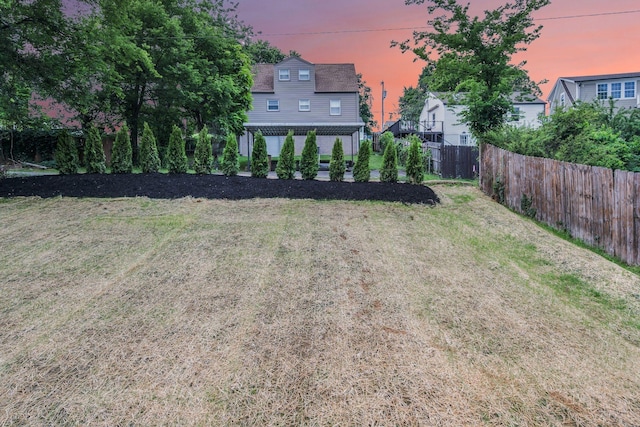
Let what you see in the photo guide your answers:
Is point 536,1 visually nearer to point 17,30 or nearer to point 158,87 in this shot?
point 158,87

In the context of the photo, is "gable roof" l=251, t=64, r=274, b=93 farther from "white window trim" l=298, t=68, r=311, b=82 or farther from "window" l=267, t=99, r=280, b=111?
"white window trim" l=298, t=68, r=311, b=82

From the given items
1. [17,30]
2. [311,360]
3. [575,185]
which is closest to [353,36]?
[17,30]

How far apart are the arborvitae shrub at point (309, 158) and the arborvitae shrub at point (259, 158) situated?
3.43 feet

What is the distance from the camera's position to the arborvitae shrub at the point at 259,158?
1148 cm

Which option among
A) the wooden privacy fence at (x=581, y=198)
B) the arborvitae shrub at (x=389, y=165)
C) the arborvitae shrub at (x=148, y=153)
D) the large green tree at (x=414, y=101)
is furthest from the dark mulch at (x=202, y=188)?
the large green tree at (x=414, y=101)

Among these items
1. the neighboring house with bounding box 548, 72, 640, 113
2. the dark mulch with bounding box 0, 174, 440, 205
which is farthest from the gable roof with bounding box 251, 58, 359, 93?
the dark mulch with bounding box 0, 174, 440, 205

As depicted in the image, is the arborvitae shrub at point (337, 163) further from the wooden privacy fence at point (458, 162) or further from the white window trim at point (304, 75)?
the white window trim at point (304, 75)

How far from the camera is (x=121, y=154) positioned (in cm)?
1147

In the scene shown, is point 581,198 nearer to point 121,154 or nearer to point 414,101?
point 121,154

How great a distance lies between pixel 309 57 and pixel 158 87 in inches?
464

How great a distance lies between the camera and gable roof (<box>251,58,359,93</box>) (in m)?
26.5

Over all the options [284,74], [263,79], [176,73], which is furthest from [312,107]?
[176,73]

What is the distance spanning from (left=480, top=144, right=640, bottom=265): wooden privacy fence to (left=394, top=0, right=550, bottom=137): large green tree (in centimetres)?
560

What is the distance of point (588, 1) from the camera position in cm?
1445
